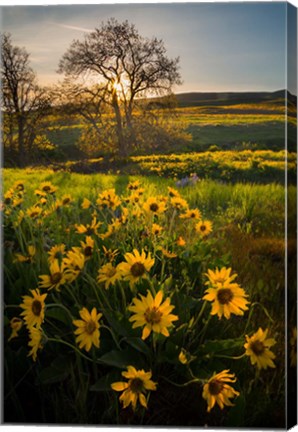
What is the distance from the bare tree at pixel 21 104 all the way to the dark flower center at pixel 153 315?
2.78ft

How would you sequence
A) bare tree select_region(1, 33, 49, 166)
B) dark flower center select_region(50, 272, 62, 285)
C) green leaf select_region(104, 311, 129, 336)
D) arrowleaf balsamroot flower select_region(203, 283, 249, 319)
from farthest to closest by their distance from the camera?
bare tree select_region(1, 33, 49, 166) → dark flower center select_region(50, 272, 62, 285) → green leaf select_region(104, 311, 129, 336) → arrowleaf balsamroot flower select_region(203, 283, 249, 319)

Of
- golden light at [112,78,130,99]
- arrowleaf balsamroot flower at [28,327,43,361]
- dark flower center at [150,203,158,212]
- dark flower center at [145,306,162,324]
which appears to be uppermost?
golden light at [112,78,130,99]

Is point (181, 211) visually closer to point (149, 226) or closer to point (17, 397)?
point (149, 226)

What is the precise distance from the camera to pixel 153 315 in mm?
2643

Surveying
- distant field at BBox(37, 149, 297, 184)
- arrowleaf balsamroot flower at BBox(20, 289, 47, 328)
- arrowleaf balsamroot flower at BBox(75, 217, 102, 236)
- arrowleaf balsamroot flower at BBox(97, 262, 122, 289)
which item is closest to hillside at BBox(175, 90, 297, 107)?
distant field at BBox(37, 149, 297, 184)

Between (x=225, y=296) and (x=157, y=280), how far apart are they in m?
0.31

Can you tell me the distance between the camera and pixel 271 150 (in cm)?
A: 278

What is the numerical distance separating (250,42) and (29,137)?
3.20ft

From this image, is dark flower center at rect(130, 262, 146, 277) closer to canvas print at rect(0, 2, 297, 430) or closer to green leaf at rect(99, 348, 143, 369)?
canvas print at rect(0, 2, 297, 430)

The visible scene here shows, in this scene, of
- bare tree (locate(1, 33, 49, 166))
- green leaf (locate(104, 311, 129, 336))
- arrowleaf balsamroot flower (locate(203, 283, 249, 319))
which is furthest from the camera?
bare tree (locate(1, 33, 49, 166))

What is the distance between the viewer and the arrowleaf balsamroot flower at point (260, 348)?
2727mm

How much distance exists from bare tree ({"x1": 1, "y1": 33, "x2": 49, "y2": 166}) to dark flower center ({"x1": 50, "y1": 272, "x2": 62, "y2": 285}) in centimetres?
49

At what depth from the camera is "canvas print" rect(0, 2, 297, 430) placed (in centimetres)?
273

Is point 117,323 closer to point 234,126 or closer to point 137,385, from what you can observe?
point 137,385
